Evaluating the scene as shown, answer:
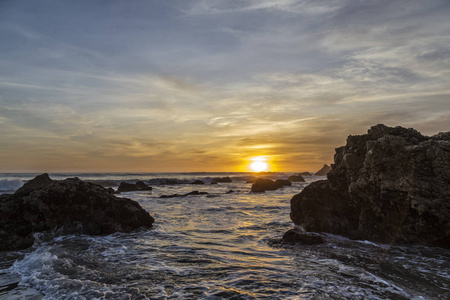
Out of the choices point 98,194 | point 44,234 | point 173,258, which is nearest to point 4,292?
point 173,258

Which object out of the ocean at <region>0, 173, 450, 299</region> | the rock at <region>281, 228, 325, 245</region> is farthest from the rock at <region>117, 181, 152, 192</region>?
the rock at <region>281, 228, 325, 245</region>

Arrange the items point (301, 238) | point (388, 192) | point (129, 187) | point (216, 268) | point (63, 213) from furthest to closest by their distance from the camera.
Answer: point (129, 187) < point (63, 213) < point (301, 238) < point (388, 192) < point (216, 268)

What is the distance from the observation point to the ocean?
489cm

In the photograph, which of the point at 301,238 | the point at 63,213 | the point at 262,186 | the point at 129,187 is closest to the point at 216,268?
the point at 301,238

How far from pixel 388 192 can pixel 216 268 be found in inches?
227

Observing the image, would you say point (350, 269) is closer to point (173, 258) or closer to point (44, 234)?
point (173, 258)

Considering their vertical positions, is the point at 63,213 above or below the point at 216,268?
above

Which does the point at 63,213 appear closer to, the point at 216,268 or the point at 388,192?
the point at 216,268

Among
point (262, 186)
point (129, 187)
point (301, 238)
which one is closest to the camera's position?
point (301, 238)

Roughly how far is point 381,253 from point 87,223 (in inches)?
372

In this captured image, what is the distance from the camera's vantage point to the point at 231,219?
1342 cm

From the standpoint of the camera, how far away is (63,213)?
9.80m

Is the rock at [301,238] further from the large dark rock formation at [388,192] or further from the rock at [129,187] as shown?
the rock at [129,187]

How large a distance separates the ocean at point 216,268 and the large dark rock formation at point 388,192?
63cm
